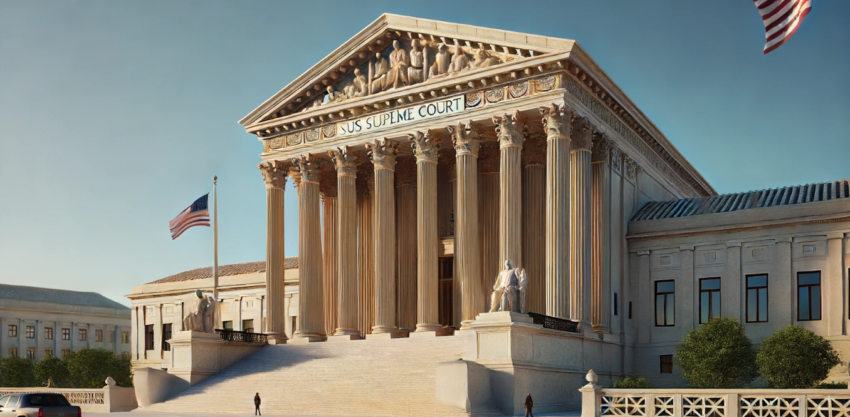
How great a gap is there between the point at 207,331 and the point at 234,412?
7.21 metres

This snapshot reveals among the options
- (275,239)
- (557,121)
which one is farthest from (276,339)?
(557,121)

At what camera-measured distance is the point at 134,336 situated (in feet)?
246

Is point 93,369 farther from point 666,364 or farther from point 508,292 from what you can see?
point 508,292

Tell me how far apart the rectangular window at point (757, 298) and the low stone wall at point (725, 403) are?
534 inches

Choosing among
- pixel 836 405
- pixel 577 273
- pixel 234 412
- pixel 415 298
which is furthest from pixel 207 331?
pixel 836 405

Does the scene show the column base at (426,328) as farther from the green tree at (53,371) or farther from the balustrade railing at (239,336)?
the green tree at (53,371)

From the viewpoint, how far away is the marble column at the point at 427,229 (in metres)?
40.7

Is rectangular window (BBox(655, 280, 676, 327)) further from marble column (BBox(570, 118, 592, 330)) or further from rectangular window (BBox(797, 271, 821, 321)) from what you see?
marble column (BBox(570, 118, 592, 330))

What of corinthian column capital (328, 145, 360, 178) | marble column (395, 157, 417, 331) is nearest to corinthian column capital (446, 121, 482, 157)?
corinthian column capital (328, 145, 360, 178)

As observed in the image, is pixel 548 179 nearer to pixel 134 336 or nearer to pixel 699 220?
pixel 699 220

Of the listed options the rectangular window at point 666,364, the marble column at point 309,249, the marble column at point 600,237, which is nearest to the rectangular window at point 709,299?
the rectangular window at point 666,364

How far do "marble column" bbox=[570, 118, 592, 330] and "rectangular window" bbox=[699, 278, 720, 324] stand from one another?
7321 mm

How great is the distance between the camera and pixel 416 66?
42.4 metres

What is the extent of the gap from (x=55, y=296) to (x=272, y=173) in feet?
211
